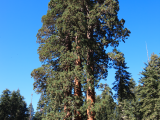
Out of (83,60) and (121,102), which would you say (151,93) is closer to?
(121,102)

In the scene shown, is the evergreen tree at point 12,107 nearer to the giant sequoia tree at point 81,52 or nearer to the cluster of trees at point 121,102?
the cluster of trees at point 121,102

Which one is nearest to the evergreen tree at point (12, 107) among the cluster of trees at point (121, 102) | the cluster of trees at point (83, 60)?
the cluster of trees at point (121, 102)

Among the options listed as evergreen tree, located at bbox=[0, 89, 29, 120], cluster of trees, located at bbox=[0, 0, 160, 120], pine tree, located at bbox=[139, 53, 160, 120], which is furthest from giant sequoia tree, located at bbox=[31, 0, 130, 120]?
evergreen tree, located at bbox=[0, 89, 29, 120]

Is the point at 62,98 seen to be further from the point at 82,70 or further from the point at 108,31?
the point at 108,31

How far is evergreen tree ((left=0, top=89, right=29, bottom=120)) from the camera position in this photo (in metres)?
43.9

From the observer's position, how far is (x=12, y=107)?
4594 cm

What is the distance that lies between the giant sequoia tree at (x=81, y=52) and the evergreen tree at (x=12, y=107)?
36.8m

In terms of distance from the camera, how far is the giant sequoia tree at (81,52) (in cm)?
1134

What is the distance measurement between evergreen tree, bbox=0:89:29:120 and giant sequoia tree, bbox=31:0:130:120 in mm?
36811

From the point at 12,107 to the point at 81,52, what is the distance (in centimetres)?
4157

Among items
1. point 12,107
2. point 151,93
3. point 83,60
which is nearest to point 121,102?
point 83,60

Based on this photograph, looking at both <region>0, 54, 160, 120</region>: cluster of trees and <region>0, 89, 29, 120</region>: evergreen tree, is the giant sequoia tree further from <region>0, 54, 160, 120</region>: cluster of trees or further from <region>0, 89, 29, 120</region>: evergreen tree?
<region>0, 89, 29, 120</region>: evergreen tree

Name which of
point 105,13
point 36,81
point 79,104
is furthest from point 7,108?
point 105,13

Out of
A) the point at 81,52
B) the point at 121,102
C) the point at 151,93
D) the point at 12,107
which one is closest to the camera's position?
the point at 81,52
